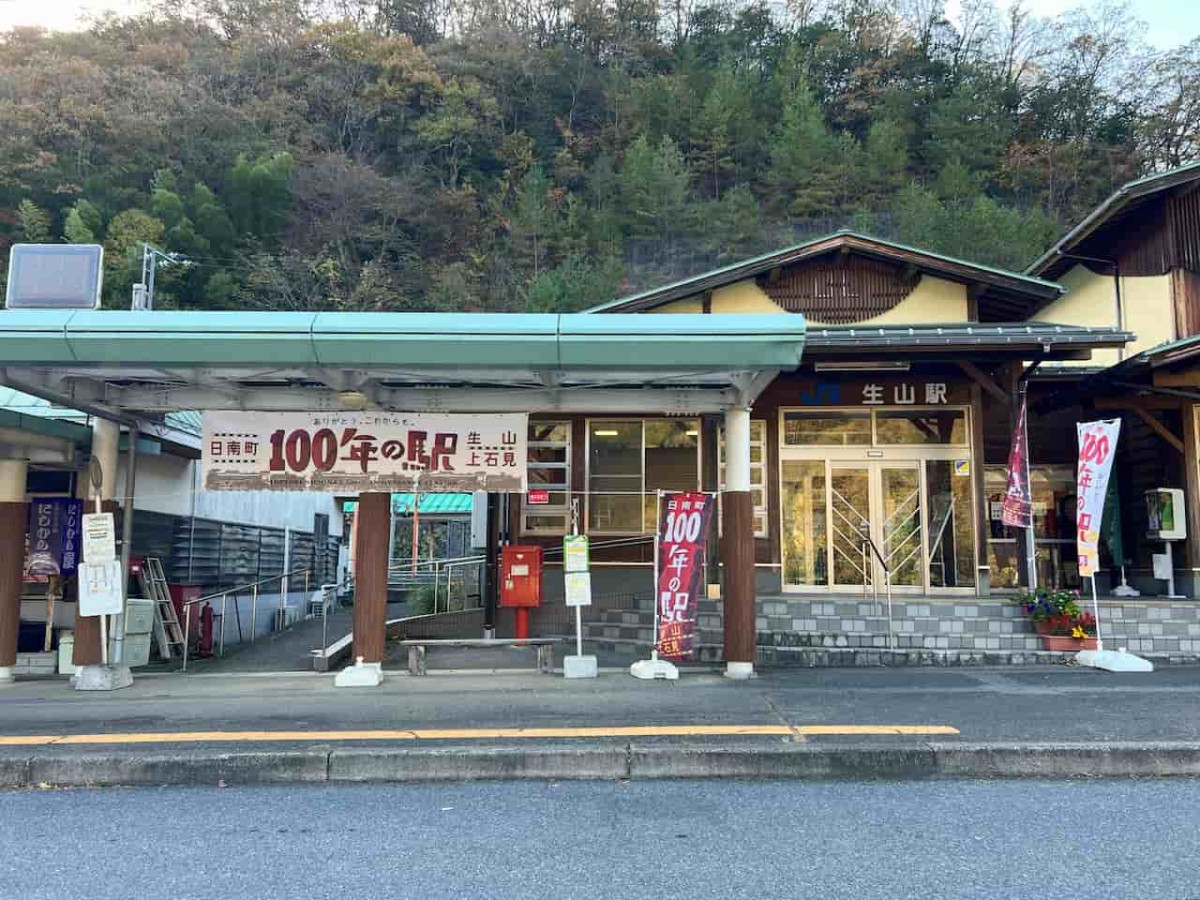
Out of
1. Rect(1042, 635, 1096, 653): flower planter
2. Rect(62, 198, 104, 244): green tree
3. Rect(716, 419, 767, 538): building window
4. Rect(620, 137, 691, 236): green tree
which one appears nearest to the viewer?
Rect(1042, 635, 1096, 653): flower planter

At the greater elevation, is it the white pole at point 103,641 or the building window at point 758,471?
the building window at point 758,471

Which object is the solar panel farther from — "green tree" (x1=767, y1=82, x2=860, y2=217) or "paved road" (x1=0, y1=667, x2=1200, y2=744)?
"green tree" (x1=767, y1=82, x2=860, y2=217)

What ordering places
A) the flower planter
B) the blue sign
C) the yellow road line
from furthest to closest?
the blue sign, the flower planter, the yellow road line

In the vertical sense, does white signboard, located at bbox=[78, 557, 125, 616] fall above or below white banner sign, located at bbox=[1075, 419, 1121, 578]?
below

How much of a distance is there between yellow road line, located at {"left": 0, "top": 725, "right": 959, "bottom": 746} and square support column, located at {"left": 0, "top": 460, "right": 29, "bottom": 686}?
10.7 feet

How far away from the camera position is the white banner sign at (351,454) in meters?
8.78

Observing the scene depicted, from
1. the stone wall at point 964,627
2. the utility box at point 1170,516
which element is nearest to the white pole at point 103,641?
the stone wall at point 964,627

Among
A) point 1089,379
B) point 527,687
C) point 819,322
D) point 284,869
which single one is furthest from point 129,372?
point 1089,379

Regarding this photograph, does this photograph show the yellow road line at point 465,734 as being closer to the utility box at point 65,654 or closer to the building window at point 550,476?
the utility box at point 65,654

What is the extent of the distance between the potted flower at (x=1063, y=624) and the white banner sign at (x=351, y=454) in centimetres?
653

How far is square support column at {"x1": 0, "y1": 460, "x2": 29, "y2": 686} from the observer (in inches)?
356

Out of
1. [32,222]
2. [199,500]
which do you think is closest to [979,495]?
[199,500]

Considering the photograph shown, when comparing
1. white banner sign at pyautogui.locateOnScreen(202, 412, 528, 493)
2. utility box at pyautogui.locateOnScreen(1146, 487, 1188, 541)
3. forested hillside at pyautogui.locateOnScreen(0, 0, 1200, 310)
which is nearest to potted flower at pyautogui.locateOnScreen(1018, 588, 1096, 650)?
utility box at pyautogui.locateOnScreen(1146, 487, 1188, 541)

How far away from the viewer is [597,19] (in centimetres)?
4981
